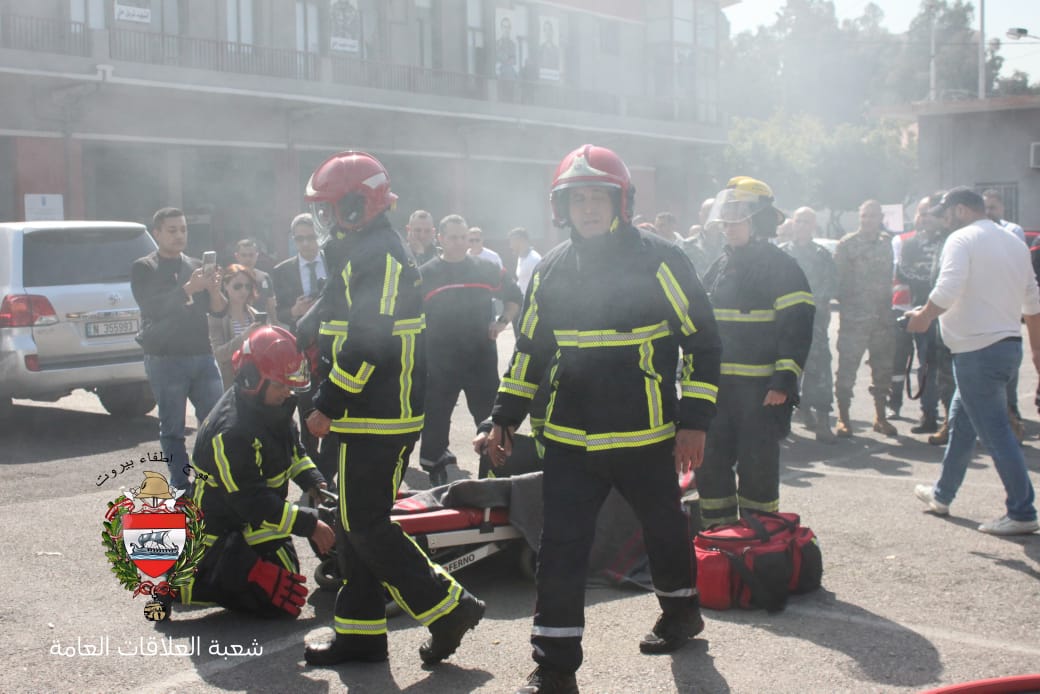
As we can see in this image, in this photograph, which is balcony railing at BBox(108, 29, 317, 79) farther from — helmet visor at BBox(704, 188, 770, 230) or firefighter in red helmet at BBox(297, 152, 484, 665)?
firefighter in red helmet at BBox(297, 152, 484, 665)

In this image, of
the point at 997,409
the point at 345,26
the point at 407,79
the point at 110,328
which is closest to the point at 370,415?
the point at 997,409

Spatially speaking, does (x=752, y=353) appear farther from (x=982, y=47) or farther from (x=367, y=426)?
(x=982, y=47)

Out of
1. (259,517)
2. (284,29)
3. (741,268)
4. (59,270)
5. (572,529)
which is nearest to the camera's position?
(572,529)

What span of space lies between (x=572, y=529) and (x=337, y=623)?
94 centimetres

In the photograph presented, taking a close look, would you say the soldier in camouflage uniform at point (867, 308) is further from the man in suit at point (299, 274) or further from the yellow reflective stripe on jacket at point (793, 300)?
the man in suit at point (299, 274)

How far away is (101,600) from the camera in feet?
15.3

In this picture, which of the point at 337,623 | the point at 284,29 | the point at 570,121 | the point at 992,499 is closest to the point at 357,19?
the point at 284,29

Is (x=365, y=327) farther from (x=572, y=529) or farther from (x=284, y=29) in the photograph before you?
(x=284, y=29)

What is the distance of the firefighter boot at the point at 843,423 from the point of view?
860cm

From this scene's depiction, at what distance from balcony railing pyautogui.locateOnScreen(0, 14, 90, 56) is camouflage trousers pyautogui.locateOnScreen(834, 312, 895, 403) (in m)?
12.9

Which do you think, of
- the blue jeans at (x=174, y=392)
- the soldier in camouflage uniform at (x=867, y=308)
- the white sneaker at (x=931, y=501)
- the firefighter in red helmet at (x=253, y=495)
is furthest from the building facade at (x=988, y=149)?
the firefighter in red helmet at (x=253, y=495)

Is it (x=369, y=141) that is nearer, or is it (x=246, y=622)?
(x=246, y=622)

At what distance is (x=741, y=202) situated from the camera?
5125 mm

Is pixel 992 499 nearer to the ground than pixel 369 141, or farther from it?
nearer to the ground
